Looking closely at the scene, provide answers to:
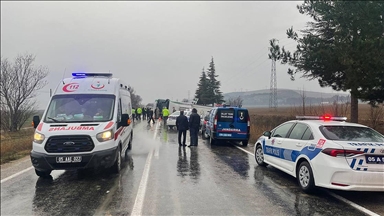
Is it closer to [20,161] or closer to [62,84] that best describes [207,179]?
[62,84]

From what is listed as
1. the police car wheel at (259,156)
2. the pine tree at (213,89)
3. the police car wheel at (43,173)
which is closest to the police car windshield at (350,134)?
the police car wheel at (259,156)

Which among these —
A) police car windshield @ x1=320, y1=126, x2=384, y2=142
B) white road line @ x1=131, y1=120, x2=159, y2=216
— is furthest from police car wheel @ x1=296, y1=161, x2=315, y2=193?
white road line @ x1=131, y1=120, x2=159, y2=216

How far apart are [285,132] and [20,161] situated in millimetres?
9186

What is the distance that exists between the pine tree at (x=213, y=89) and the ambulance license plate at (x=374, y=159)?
4891 centimetres

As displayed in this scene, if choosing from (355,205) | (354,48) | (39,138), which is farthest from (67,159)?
(354,48)

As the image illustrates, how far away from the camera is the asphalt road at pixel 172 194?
217 inches

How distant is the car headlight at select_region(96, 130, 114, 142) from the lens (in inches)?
296

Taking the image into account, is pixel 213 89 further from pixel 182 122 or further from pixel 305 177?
pixel 305 177

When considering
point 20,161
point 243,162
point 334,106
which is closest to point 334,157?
point 243,162

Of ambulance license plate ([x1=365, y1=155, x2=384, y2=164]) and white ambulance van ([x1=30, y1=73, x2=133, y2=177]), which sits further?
white ambulance van ([x1=30, y1=73, x2=133, y2=177])

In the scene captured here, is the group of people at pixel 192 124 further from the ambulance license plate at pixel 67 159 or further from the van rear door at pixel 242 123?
the ambulance license plate at pixel 67 159

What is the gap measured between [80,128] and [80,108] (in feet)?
3.84

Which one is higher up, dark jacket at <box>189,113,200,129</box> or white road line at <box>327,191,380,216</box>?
dark jacket at <box>189,113,200,129</box>

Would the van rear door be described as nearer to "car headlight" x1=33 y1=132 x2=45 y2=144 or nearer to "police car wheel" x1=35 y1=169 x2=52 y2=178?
"police car wheel" x1=35 y1=169 x2=52 y2=178
